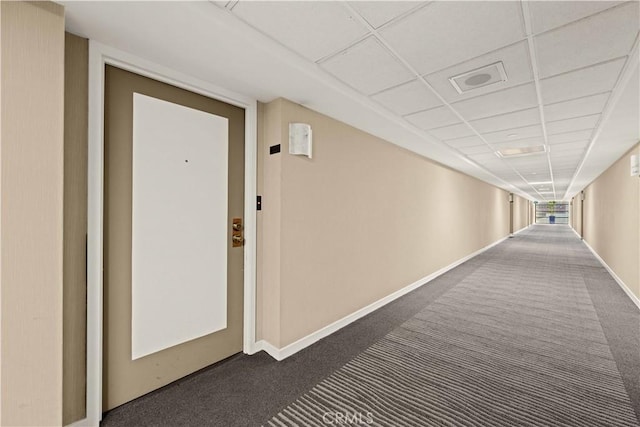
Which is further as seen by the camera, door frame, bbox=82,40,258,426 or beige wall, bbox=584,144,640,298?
beige wall, bbox=584,144,640,298

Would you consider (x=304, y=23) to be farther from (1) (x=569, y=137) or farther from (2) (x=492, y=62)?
(1) (x=569, y=137)

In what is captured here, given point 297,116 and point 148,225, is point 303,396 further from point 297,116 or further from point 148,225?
point 297,116

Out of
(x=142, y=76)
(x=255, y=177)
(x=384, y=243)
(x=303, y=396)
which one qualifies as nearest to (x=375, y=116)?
(x=255, y=177)

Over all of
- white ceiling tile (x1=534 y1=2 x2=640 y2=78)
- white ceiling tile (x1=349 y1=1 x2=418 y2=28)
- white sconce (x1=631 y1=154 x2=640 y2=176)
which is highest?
white ceiling tile (x1=349 y1=1 x2=418 y2=28)

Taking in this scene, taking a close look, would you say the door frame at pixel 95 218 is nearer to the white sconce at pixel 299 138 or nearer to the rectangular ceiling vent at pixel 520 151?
the white sconce at pixel 299 138

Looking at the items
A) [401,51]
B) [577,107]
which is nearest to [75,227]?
[401,51]

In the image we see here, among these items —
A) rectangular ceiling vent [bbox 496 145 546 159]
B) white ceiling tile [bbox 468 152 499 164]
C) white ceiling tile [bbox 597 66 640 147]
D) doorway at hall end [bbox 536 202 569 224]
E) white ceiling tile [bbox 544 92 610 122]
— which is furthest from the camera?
doorway at hall end [bbox 536 202 569 224]

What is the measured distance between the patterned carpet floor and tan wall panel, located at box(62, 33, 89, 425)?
1.30m

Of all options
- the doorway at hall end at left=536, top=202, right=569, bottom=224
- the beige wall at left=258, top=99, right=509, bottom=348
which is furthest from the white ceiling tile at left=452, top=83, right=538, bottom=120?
the doorway at hall end at left=536, top=202, right=569, bottom=224

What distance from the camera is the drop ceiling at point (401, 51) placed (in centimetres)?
161

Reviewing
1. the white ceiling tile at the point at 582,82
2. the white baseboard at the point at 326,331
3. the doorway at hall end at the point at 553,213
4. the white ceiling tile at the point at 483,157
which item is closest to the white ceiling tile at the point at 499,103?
the white ceiling tile at the point at 582,82

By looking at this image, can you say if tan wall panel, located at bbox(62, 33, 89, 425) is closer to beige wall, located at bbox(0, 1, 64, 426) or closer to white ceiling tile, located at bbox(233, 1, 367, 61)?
beige wall, located at bbox(0, 1, 64, 426)

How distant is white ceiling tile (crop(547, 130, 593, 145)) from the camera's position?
383 cm

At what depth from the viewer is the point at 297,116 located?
2.87 meters
